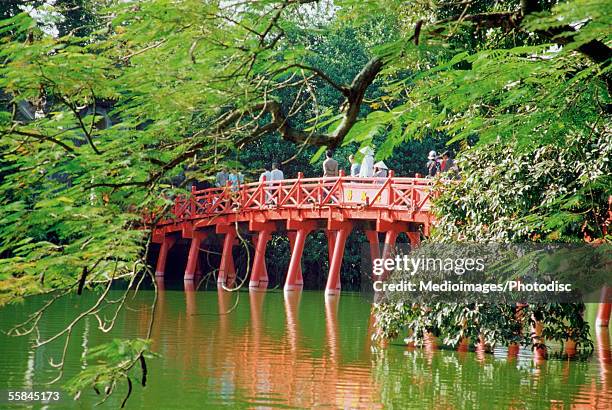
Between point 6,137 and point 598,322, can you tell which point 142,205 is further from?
point 598,322

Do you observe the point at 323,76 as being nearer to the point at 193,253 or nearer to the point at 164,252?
the point at 193,253

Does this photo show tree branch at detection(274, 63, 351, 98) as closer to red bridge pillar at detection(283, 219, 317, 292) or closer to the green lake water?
the green lake water

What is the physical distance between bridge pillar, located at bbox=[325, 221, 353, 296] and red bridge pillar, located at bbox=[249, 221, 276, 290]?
85.7 inches

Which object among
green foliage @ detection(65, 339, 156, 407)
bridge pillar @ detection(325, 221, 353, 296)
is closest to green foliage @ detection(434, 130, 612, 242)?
green foliage @ detection(65, 339, 156, 407)

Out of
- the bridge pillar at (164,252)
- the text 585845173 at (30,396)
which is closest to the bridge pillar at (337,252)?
the bridge pillar at (164,252)

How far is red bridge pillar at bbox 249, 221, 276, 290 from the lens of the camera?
2997 centimetres

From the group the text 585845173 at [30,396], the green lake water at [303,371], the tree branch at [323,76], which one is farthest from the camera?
the green lake water at [303,371]

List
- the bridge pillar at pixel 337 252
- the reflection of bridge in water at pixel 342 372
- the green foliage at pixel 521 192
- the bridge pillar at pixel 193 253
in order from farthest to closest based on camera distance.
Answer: the bridge pillar at pixel 193 253 < the bridge pillar at pixel 337 252 < the green foliage at pixel 521 192 < the reflection of bridge in water at pixel 342 372

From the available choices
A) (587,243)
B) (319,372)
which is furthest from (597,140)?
(319,372)

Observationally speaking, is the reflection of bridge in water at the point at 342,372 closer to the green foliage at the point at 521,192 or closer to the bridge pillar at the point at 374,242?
the green foliage at the point at 521,192

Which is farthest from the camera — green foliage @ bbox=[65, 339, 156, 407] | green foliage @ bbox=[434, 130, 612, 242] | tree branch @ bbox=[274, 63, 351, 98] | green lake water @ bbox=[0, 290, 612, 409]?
green foliage @ bbox=[434, 130, 612, 242]

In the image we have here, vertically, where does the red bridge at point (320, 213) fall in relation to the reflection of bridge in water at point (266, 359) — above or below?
above

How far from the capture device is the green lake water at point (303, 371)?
34.8 feet

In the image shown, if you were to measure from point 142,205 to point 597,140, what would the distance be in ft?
26.0
